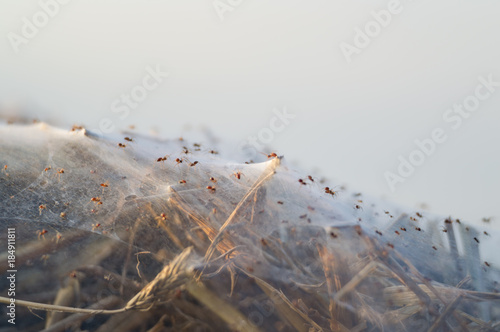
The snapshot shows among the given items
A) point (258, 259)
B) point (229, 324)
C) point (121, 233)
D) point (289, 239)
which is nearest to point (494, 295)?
point (289, 239)

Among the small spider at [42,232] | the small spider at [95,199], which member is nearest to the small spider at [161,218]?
the small spider at [95,199]

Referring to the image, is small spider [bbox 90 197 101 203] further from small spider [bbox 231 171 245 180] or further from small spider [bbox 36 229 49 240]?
small spider [bbox 231 171 245 180]

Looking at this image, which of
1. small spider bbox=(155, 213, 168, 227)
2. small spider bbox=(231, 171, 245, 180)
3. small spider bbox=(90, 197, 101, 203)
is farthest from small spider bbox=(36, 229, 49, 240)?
small spider bbox=(231, 171, 245, 180)

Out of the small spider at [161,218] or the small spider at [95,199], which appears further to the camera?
the small spider at [95,199]

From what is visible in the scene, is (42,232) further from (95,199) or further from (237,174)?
(237,174)

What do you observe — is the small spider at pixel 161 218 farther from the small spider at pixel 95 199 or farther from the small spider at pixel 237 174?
the small spider at pixel 237 174

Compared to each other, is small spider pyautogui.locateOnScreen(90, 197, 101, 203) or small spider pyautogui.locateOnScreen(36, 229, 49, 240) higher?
small spider pyautogui.locateOnScreen(90, 197, 101, 203)

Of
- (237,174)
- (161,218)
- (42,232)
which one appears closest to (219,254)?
(161,218)

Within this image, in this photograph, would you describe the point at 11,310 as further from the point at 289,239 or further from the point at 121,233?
the point at 289,239
